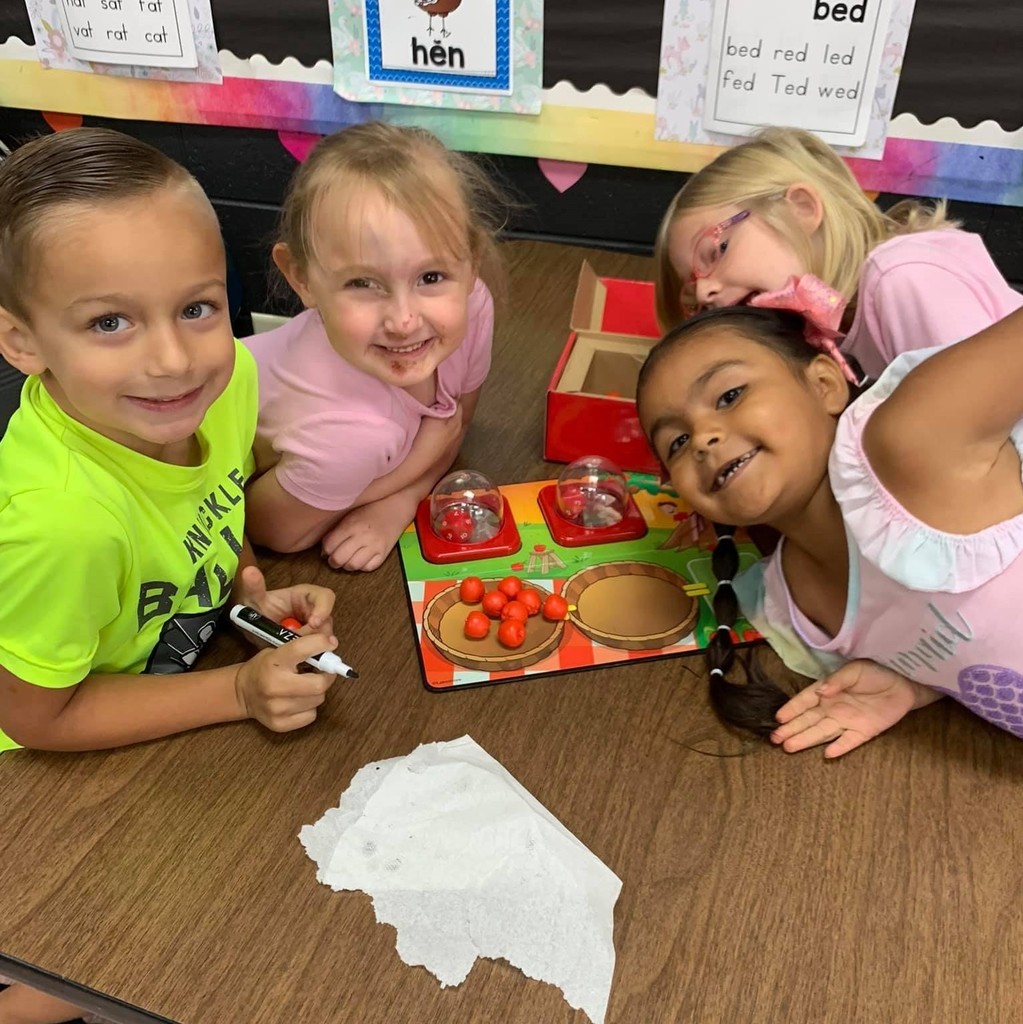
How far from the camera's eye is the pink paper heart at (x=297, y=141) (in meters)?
1.60

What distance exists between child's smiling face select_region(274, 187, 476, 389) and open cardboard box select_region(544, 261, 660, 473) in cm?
15

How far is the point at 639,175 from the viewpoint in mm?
1499

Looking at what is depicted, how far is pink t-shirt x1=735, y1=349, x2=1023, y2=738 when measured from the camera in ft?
2.19

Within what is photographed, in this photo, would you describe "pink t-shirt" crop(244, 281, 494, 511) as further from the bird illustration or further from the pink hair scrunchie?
the bird illustration

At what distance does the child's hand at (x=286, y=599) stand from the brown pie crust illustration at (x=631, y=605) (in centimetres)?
22

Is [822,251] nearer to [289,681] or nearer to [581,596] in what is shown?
[581,596]

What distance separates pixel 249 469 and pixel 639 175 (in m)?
0.90

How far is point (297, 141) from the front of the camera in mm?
1613

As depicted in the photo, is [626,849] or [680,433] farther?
[680,433]

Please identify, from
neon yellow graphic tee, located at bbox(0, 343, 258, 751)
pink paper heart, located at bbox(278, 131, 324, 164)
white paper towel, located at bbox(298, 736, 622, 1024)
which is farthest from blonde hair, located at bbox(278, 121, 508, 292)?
pink paper heart, located at bbox(278, 131, 324, 164)

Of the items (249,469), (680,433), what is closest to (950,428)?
Answer: (680,433)

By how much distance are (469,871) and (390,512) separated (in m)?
0.42

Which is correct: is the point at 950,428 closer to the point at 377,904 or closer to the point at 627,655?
the point at 627,655

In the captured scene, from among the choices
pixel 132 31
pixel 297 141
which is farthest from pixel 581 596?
pixel 132 31
